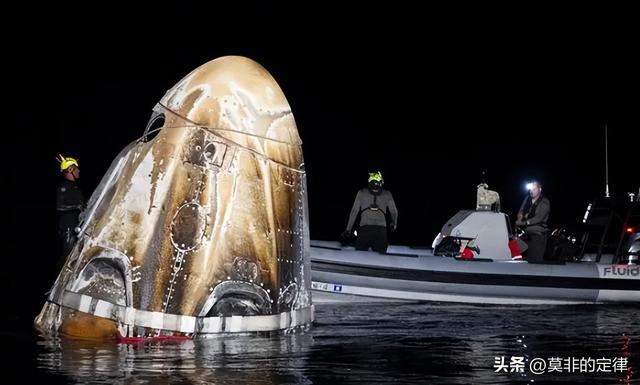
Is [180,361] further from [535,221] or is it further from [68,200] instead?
[535,221]

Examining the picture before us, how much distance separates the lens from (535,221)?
16234mm

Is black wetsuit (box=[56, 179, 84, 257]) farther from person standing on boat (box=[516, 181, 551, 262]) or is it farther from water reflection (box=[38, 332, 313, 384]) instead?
person standing on boat (box=[516, 181, 551, 262])

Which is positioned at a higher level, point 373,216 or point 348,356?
point 373,216

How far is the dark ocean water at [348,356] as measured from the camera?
892 centimetres

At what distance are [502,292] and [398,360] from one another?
19.4 feet

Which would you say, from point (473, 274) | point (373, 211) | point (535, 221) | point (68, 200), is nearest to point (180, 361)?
point (68, 200)

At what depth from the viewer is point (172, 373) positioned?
8.82 meters

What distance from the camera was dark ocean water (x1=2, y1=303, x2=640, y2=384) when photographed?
892 cm

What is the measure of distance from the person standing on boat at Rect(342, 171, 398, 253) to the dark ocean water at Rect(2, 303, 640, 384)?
255 cm

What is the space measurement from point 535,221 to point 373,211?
2.33 metres

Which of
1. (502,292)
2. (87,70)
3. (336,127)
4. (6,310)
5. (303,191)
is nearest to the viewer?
(303,191)

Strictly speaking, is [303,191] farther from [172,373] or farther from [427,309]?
[427,309]

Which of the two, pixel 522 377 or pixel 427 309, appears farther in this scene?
pixel 427 309

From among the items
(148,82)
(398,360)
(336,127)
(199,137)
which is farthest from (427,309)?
(148,82)
